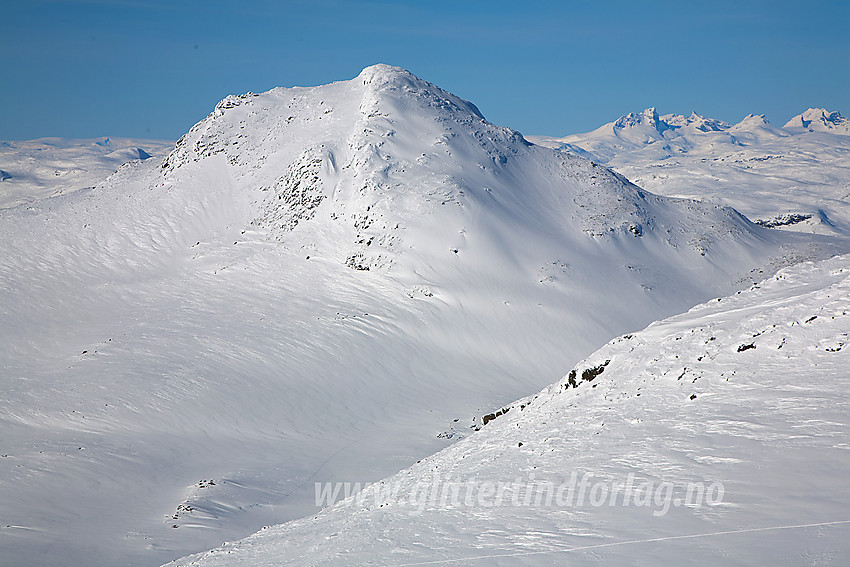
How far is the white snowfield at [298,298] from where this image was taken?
24844 mm

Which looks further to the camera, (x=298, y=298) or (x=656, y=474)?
(x=298, y=298)

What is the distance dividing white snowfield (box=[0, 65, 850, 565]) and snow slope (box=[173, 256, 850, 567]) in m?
8.93

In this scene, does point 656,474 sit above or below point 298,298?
below

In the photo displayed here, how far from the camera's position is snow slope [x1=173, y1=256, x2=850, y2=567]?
10281mm

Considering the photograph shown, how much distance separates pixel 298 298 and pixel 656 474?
36.5m

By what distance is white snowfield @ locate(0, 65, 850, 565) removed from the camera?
24.8 metres

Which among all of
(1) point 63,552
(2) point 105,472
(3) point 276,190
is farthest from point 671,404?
(3) point 276,190

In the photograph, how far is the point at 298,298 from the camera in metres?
46.0

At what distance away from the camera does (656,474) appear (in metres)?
12.9

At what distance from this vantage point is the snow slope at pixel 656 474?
405 inches

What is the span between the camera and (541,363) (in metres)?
41.2

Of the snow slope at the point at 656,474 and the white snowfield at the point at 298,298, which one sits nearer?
the snow slope at the point at 656,474

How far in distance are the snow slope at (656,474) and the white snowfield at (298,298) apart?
29.3 feet

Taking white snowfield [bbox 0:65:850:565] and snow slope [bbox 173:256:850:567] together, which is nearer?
snow slope [bbox 173:256:850:567]
